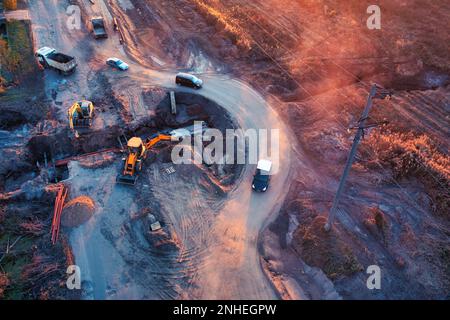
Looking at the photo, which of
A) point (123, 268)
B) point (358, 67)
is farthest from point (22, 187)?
point (358, 67)

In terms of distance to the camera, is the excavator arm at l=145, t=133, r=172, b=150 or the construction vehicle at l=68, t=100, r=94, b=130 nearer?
the excavator arm at l=145, t=133, r=172, b=150

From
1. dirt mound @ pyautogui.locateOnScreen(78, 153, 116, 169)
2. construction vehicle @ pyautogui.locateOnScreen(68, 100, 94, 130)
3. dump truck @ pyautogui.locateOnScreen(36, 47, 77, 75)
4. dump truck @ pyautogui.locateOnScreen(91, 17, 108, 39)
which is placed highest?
dump truck @ pyautogui.locateOnScreen(91, 17, 108, 39)

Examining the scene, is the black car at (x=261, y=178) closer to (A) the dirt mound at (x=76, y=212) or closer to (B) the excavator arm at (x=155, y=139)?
(B) the excavator arm at (x=155, y=139)

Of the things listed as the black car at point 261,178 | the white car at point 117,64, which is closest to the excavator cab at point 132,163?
the black car at point 261,178

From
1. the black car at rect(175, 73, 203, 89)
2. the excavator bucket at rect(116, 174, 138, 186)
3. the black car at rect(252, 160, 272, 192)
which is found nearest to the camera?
the black car at rect(252, 160, 272, 192)

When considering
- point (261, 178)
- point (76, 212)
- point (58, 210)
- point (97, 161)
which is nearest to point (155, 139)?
point (97, 161)

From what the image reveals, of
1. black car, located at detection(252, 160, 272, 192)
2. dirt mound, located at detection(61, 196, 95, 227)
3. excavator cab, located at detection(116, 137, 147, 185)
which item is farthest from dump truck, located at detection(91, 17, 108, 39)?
black car, located at detection(252, 160, 272, 192)

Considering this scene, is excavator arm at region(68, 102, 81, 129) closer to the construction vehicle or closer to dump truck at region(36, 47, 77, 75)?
the construction vehicle
